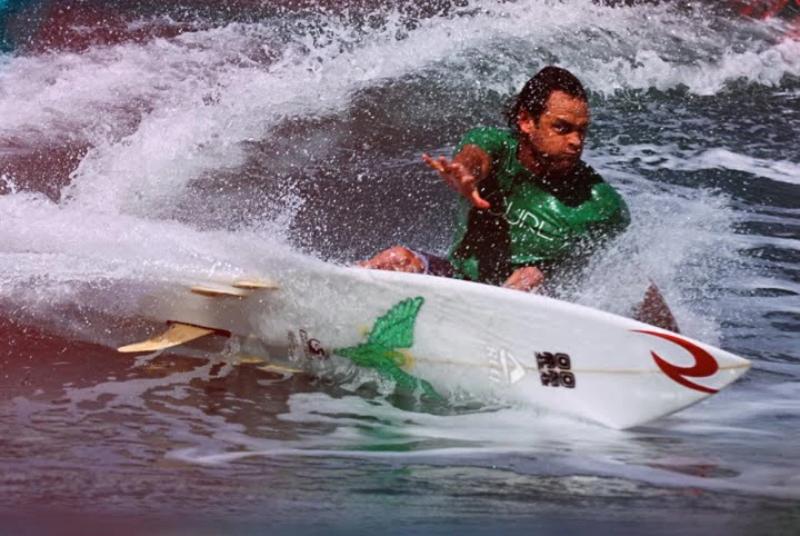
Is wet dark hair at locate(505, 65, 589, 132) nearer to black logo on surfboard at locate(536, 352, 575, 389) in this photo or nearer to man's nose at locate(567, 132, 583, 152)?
man's nose at locate(567, 132, 583, 152)

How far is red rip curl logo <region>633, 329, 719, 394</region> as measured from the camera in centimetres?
331

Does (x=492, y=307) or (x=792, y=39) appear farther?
(x=792, y=39)

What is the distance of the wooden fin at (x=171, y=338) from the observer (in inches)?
165

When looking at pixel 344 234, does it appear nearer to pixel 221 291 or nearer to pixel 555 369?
pixel 221 291

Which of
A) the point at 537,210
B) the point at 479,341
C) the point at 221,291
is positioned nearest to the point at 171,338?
the point at 221,291

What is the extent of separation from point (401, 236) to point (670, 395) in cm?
260

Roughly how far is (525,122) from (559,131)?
118mm

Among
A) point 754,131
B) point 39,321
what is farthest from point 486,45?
point 39,321

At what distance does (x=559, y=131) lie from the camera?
3.85 meters

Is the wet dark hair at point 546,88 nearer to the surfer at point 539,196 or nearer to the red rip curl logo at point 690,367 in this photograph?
the surfer at point 539,196

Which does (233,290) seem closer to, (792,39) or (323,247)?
(323,247)

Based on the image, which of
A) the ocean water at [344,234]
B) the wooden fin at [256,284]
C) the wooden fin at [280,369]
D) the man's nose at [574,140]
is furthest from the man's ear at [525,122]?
the wooden fin at [280,369]

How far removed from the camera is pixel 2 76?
265 inches

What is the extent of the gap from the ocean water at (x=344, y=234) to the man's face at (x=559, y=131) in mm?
360
